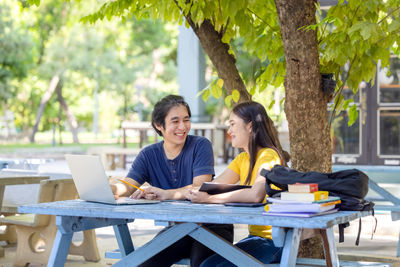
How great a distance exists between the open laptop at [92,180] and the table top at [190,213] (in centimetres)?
4

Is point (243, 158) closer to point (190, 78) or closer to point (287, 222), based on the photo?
point (287, 222)

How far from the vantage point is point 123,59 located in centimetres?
3422

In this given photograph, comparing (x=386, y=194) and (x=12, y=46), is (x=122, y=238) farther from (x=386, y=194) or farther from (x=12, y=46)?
(x=12, y=46)

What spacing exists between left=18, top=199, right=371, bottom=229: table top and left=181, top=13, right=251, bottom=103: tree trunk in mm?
1514

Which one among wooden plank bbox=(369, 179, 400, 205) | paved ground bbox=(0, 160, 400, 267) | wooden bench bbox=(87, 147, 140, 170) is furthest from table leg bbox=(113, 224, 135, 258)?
wooden bench bbox=(87, 147, 140, 170)

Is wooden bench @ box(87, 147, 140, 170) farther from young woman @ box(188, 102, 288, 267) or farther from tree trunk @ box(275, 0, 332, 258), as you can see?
young woman @ box(188, 102, 288, 267)

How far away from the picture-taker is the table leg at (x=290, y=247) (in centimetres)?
253

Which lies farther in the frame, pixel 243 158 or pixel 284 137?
pixel 284 137

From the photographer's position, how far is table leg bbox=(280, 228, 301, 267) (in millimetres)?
2529

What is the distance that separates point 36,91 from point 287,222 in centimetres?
3965

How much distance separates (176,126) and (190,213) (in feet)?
4.62

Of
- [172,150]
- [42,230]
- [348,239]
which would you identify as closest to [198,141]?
[172,150]

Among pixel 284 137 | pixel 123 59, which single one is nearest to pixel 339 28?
pixel 284 137

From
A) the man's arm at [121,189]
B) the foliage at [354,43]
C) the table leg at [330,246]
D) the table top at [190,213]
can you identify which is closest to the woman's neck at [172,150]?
the man's arm at [121,189]
